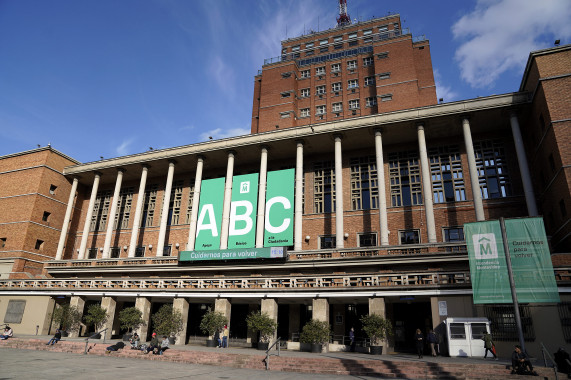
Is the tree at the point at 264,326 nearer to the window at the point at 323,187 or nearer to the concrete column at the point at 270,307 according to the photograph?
the concrete column at the point at 270,307

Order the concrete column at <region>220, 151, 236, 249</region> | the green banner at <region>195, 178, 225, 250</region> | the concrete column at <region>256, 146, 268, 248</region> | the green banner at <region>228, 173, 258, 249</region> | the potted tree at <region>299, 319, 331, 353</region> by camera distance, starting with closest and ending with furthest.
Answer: the potted tree at <region>299, 319, 331, 353</region> → the concrete column at <region>256, 146, 268, 248</region> → the green banner at <region>228, 173, 258, 249</region> → the concrete column at <region>220, 151, 236, 249</region> → the green banner at <region>195, 178, 225, 250</region>

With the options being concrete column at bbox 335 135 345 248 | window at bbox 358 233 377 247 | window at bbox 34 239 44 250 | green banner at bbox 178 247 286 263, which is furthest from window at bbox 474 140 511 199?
window at bbox 34 239 44 250

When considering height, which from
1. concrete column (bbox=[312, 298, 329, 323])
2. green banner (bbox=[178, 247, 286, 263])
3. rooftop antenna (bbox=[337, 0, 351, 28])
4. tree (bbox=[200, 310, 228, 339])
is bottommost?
tree (bbox=[200, 310, 228, 339])

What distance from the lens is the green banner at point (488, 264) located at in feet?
60.8

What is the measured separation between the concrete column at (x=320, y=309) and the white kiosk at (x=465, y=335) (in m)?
7.05

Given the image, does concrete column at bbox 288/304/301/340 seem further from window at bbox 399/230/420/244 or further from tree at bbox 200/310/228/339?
window at bbox 399/230/420/244

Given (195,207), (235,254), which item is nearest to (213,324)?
(235,254)

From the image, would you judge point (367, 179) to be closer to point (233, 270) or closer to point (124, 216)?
point (233, 270)

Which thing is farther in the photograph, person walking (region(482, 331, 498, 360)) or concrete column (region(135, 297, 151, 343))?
concrete column (region(135, 297, 151, 343))

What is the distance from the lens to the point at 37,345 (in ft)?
79.5

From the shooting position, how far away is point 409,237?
30391 mm

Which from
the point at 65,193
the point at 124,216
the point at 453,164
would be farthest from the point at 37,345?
the point at 453,164

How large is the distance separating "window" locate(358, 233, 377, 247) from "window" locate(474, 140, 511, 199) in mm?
8716

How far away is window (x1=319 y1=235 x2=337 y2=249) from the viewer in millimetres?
32297
